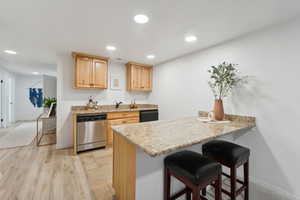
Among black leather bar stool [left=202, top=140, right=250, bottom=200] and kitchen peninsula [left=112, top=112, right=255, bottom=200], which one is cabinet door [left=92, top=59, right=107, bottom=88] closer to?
kitchen peninsula [left=112, top=112, right=255, bottom=200]

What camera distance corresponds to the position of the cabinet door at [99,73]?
3.35m

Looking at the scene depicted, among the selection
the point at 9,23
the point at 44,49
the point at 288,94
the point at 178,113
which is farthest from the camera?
the point at 178,113

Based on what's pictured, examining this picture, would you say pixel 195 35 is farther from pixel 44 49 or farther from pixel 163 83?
pixel 44 49

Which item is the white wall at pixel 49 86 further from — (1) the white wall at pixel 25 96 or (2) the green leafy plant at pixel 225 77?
(2) the green leafy plant at pixel 225 77

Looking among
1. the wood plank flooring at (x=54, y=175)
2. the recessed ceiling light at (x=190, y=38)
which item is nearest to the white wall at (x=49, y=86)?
the wood plank flooring at (x=54, y=175)

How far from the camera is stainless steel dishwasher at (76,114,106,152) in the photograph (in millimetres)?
2902

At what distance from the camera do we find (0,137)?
392 cm

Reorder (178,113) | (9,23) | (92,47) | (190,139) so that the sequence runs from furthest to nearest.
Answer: (178,113)
(92,47)
(9,23)
(190,139)

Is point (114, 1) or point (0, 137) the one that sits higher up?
point (114, 1)

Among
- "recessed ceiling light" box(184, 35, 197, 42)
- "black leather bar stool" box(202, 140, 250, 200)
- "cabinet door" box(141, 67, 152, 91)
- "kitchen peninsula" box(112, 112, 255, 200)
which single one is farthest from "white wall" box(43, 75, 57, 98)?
"black leather bar stool" box(202, 140, 250, 200)

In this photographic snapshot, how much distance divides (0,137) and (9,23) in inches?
154

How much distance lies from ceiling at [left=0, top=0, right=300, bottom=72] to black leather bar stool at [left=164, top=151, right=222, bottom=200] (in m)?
1.63

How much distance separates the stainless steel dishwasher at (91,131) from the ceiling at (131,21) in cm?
158

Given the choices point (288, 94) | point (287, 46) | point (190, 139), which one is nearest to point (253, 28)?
point (287, 46)
